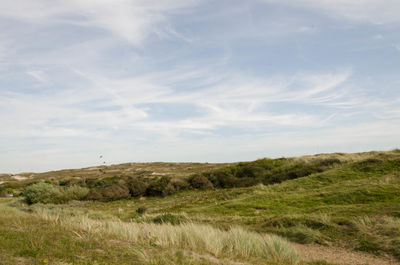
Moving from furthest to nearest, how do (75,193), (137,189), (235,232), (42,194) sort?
(75,193) < (137,189) < (42,194) < (235,232)

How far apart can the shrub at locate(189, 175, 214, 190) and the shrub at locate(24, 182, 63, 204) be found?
37.0ft

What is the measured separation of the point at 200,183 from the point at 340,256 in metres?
19.9

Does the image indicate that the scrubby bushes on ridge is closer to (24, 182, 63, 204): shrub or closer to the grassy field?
(24, 182, 63, 204): shrub

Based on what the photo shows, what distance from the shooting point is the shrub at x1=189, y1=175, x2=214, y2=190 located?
27703mm

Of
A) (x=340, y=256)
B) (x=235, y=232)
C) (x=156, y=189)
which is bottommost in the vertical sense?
(x=340, y=256)

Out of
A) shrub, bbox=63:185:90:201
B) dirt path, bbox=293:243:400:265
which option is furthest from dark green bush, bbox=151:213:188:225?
shrub, bbox=63:185:90:201

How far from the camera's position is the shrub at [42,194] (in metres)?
24.8

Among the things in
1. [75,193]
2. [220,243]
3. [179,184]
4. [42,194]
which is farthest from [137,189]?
[220,243]

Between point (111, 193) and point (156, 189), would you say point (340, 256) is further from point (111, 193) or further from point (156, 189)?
point (111, 193)

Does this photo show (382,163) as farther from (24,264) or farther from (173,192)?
(24,264)

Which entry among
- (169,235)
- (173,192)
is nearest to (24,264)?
(169,235)

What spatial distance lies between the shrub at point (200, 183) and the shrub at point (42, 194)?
11.3 metres

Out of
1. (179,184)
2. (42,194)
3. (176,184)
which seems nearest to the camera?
(42,194)

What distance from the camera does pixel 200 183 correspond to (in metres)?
27.9
